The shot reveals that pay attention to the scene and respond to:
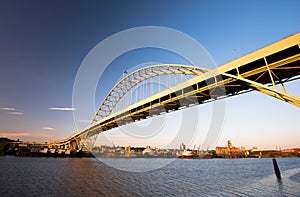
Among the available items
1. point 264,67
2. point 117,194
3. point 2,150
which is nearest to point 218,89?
point 264,67

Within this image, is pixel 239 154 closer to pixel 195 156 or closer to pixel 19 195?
pixel 195 156

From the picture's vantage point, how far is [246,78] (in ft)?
44.1

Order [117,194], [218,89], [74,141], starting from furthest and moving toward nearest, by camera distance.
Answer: [74,141] < [218,89] < [117,194]

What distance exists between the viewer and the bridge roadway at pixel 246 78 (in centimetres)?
1054

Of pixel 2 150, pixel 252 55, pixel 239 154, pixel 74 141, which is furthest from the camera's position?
pixel 239 154

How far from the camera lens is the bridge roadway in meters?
10.5

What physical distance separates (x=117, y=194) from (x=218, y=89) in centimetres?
1175

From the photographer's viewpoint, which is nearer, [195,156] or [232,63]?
[232,63]

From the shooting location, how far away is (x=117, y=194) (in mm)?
10539

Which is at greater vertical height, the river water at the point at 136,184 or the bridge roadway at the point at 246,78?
the bridge roadway at the point at 246,78

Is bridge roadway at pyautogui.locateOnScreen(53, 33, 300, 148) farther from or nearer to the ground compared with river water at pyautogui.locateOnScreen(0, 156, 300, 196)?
farther from the ground

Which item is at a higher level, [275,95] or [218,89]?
[218,89]

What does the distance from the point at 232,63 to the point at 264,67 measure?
82.5 inches

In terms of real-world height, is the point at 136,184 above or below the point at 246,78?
below
